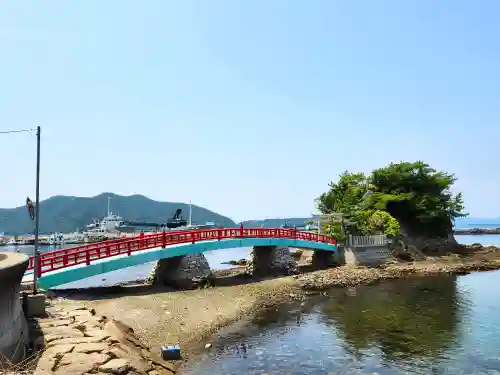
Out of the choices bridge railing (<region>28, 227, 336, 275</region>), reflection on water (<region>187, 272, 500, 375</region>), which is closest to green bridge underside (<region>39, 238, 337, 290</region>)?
bridge railing (<region>28, 227, 336, 275</region>)

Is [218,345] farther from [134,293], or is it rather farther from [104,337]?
[134,293]

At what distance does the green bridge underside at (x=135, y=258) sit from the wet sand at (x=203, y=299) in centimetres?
146

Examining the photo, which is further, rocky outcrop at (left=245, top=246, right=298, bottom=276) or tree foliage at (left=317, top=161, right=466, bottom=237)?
tree foliage at (left=317, top=161, right=466, bottom=237)

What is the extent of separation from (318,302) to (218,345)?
471 inches

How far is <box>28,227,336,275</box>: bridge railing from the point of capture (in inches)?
1027

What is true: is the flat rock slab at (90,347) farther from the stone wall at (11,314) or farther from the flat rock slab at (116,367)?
the stone wall at (11,314)

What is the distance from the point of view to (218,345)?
65.5 ft

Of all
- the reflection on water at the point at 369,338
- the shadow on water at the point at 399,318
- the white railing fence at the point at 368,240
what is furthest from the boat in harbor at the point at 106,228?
the reflection on water at the point at 369,338

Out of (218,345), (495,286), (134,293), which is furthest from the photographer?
(495,286)

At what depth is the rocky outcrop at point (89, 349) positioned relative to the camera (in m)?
11.5

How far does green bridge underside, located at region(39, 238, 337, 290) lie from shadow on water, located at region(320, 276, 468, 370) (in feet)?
27.5

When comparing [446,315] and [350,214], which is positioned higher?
[350,214]

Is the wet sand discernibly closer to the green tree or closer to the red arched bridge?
the red arched bridge

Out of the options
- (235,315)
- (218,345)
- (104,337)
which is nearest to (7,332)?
(104,337)
